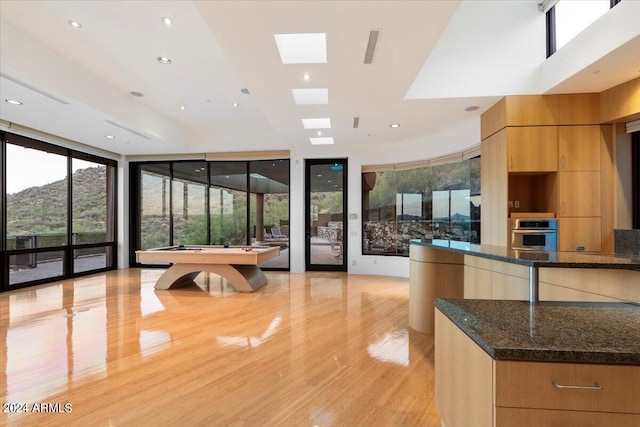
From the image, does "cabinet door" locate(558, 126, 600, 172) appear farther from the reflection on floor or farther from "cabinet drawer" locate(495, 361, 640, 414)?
the reflection on floor

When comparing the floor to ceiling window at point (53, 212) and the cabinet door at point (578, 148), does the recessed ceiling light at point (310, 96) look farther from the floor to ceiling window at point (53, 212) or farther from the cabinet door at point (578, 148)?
the floor to ceiling window at point (53, 212)

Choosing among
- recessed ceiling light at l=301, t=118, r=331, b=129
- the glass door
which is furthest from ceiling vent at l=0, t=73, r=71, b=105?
the glass door

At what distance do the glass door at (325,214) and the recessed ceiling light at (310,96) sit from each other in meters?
3.29

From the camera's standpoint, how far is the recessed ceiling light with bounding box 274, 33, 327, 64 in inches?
129

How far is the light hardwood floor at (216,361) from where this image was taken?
7.10 feet

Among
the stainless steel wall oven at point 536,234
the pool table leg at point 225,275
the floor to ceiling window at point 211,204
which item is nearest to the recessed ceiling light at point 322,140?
the floor to ceiling window at point 211,204

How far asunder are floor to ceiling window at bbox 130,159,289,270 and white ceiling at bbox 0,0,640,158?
86.0 inches

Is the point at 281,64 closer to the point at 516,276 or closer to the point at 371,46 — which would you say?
the point at 371,46

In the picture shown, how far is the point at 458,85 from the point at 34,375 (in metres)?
5.73

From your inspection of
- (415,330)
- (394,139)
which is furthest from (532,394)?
(394,139)

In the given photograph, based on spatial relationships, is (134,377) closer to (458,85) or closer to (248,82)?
(248,82)

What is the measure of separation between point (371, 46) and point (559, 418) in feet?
10.5

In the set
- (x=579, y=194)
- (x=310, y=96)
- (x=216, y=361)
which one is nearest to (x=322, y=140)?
(x=310, y=96)

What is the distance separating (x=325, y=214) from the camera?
7.88 m
